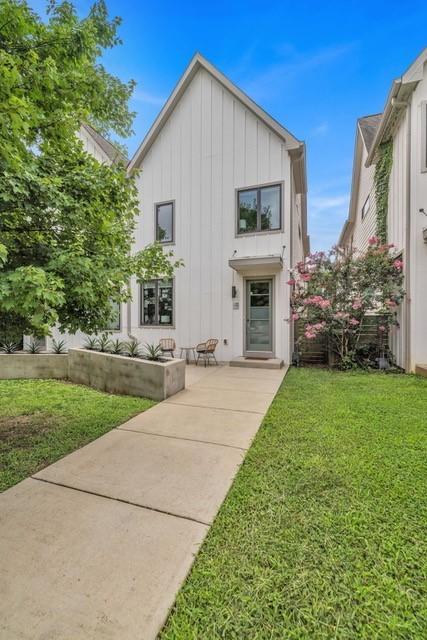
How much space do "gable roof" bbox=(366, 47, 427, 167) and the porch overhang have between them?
17.0ft

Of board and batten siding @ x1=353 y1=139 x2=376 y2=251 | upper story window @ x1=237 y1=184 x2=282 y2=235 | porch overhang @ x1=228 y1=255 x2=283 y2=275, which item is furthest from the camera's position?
board and batten siding @ x1=353 y1=139 x2=376 y2=251

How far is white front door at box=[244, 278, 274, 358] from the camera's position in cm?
945

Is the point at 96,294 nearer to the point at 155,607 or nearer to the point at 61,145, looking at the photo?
the point at 61,145

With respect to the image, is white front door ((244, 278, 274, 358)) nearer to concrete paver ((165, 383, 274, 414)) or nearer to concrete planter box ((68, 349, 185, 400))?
concrete paver ((165, 383, 274, 414))

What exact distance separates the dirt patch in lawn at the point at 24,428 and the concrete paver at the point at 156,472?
38.2 inches

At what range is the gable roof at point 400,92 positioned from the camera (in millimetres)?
7535

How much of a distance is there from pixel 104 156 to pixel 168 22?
5.02 meters

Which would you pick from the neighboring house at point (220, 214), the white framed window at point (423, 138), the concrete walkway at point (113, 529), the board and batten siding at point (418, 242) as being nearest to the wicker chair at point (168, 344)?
the neighboring house at point (220, 214)

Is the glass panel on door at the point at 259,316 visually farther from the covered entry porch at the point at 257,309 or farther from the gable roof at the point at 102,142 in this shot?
the gable roof at the point at 102,142

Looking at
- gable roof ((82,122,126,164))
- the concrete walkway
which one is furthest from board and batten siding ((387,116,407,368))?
gable roof ((82,122,126,164))

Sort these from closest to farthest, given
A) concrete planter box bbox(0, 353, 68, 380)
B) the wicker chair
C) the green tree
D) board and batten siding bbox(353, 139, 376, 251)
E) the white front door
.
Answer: the green tree < concrete planter box bbox(0, 353, 68, 380) < the white front door < the wicker chair < board and batten siding bbox(353, 139, 376, 251)

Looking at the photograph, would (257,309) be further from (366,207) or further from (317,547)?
(366,207)

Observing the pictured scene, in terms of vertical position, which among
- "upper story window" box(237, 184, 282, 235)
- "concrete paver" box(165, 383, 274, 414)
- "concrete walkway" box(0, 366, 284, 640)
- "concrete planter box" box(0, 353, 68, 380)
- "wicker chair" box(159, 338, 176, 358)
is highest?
"upper story window" box(237, 184, 282, 235)

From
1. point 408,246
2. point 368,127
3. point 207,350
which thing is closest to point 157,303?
point 207,350
